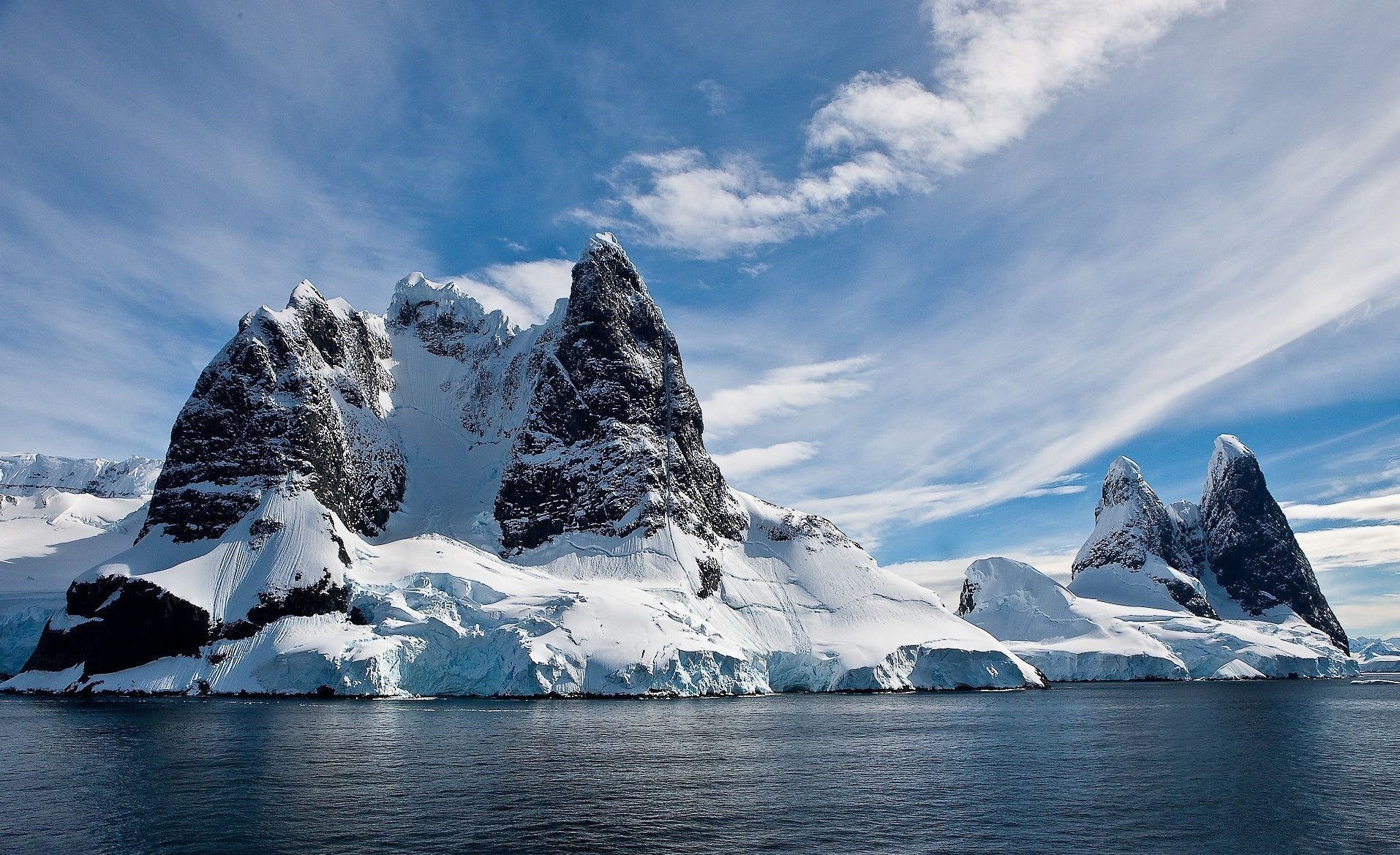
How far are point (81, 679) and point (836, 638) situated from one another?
11784cm

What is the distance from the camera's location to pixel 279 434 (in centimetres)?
15388

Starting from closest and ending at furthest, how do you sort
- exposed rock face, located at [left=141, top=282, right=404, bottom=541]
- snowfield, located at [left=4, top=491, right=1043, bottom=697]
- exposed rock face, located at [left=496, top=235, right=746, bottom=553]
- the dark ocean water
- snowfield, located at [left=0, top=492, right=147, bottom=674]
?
the dark ocean water, snowfield, located at [left=4, top=491, right=1043, bottom=697], exposed rock face, located at [left=141, top=282, right=404, bottom=541], snowfield, located at [left=0, top=492, right=147, bottom=674], exposed rock face, located at [left=496, top=235, right=746, bottom=553]

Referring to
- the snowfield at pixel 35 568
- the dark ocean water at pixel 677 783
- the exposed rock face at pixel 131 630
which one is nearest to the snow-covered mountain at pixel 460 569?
the exposed rock face at pixel 131 630

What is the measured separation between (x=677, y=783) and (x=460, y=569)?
9816cm

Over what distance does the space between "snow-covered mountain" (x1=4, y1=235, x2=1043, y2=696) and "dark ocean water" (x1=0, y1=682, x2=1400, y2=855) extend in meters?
27.6

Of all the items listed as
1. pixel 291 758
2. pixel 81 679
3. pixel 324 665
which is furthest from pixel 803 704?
pixel 81 679

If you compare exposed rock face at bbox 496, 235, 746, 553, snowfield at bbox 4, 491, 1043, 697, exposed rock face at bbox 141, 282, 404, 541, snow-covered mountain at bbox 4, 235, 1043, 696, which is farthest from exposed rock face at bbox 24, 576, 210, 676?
exposed rock face at bbox 496, 235, 746, 553

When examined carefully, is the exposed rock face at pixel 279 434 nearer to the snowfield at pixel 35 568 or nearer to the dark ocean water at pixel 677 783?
the snowfield at pixel 35 568

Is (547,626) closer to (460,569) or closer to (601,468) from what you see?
(460,569)

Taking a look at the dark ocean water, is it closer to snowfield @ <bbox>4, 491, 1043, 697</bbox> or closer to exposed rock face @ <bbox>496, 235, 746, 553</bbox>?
snowfield @ <bbox>4, 491, 1043, 697</bbox>

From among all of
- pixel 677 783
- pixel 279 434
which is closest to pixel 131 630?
pixel 279 434

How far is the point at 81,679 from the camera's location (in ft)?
402

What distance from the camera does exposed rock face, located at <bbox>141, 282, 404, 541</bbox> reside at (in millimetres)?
146625

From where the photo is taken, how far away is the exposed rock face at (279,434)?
147m
